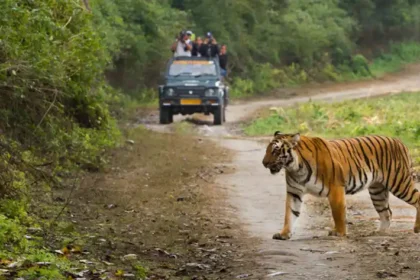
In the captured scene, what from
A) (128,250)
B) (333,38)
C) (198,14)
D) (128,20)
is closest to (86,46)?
(128,250)

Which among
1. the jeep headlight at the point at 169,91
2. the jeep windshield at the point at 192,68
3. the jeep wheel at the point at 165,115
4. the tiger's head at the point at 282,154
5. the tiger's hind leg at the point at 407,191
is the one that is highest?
the tiger's head at the point at 282,154

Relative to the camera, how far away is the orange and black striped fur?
10570 millimetres

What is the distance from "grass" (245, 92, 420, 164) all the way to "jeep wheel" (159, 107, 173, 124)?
2.28 meters

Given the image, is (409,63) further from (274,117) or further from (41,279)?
(41,279)

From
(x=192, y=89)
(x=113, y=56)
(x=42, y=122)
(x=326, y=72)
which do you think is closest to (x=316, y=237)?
(x=42, y=122)

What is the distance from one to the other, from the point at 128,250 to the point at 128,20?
28014 millimetres

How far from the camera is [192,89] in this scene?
28.8 meters

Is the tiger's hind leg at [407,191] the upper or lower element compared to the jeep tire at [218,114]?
upper

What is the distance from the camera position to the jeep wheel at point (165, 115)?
→ 95.8 ft

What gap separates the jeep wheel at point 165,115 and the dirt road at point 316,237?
8.61m

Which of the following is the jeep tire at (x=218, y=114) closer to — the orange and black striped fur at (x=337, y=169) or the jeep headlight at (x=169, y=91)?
the jeep headlight at (x=169, y=91)

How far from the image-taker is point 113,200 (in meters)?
13.6

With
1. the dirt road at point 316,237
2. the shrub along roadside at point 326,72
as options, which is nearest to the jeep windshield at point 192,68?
the dirt road at point 316,237

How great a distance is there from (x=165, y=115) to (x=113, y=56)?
19.0 feet
